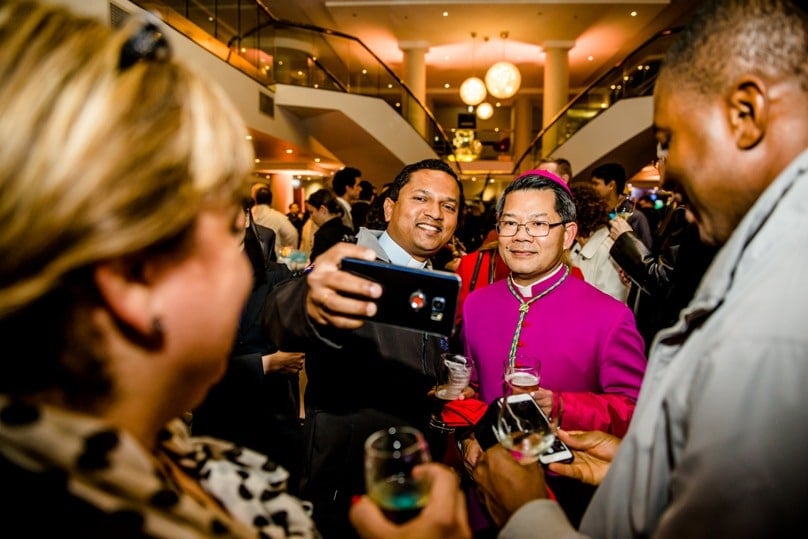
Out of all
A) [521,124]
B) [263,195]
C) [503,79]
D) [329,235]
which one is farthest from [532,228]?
[521,124]

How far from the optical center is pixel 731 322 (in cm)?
73

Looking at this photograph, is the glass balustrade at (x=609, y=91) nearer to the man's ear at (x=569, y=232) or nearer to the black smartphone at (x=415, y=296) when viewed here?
the man's ear at (x=569, y=232)

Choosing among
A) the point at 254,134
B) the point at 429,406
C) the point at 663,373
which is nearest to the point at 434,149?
the point at 254,134

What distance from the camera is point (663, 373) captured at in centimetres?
90

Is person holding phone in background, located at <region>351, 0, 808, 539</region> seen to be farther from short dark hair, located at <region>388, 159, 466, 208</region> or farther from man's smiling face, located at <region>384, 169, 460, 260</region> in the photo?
short dark hair, located at <region>388, 159, 466, 208</region>

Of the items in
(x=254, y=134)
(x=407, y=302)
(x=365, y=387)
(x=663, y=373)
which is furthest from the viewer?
(x=254, y=134)

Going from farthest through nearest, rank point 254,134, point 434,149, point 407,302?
point 434,149 → point 254,134 → point 407,302

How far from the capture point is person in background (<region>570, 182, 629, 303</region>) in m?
3.56

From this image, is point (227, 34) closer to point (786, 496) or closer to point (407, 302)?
point (407, 302)

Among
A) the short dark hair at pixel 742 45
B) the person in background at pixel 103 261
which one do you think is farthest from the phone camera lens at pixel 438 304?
the short dark hair at pixel 742 45

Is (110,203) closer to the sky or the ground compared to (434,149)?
closer to the ground

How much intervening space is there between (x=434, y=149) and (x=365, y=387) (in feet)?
40.7

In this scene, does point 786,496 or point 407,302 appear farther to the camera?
point 407,302

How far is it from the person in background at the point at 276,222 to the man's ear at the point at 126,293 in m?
5.04
